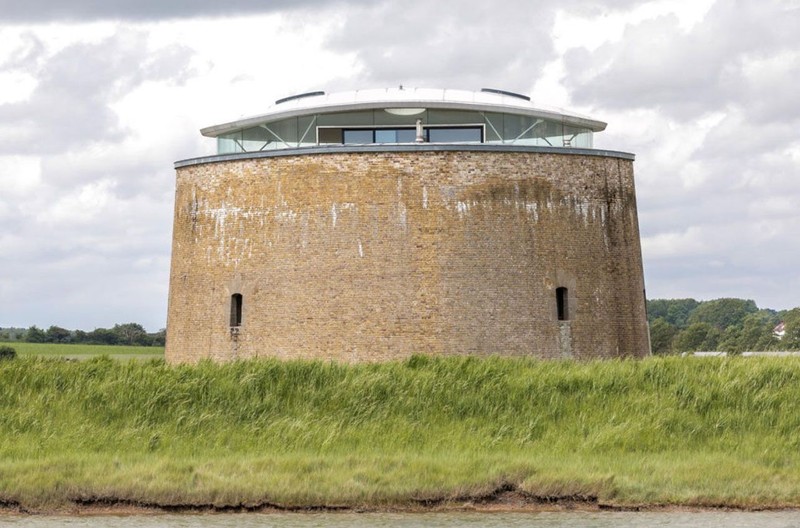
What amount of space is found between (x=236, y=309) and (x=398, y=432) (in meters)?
8.03

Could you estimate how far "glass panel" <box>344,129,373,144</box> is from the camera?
2398cm

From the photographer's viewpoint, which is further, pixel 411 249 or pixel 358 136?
pixel 358 136

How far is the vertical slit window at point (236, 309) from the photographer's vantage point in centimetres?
2262

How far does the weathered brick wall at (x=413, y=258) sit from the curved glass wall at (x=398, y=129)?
1699 mm

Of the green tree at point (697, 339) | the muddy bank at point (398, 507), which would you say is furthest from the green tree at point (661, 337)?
the muddy bank at point (398, 507)

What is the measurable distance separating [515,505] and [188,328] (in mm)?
11956

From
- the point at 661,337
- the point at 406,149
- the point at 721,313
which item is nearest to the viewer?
the point at 406,149

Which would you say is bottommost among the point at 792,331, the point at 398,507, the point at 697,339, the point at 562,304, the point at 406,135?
the point at 398,507

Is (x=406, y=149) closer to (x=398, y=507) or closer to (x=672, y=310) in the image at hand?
(x=398, y=507)

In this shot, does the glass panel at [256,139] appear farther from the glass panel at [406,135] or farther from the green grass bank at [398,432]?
the green grass bank at [398,432]

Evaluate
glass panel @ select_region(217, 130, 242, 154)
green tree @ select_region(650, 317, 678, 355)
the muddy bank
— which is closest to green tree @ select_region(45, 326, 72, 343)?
green tree @ select_region(650, 317, 678, 355)

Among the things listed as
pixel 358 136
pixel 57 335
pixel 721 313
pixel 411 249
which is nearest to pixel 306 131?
pixel 358 136

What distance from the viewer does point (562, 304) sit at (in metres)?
22.2

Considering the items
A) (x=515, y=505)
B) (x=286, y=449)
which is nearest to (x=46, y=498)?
(x=286, y=449)
